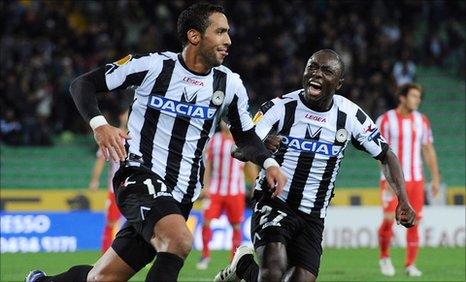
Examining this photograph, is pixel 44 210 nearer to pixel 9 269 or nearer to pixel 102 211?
pixel 102 211

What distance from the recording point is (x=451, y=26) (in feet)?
82.8

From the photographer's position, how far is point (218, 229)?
18062 millimetres

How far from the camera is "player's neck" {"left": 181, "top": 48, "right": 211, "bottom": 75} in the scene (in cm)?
696

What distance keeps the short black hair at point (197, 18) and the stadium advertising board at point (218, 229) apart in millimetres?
11039

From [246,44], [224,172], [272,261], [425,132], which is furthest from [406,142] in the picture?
[246,44]

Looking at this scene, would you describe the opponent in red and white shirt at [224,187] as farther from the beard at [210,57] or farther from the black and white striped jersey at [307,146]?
the beard at [210,57]

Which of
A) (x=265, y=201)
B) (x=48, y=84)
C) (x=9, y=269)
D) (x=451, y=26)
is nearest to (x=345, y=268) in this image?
(x=9, y=269)

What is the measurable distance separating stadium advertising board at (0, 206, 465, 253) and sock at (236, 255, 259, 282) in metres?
9.25

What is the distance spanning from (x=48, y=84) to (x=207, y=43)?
51.5 feet

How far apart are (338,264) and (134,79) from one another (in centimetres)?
804

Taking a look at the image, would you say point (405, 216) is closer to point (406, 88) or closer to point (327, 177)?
point (327, 177)

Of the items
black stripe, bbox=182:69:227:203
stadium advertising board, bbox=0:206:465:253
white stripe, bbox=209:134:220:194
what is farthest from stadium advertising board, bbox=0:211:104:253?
black stripe, bbox=182:69:227:203

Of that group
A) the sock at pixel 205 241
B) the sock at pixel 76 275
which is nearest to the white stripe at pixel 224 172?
the sock at pixel 205 241

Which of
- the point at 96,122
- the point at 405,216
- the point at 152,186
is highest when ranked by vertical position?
the point at 96,122
